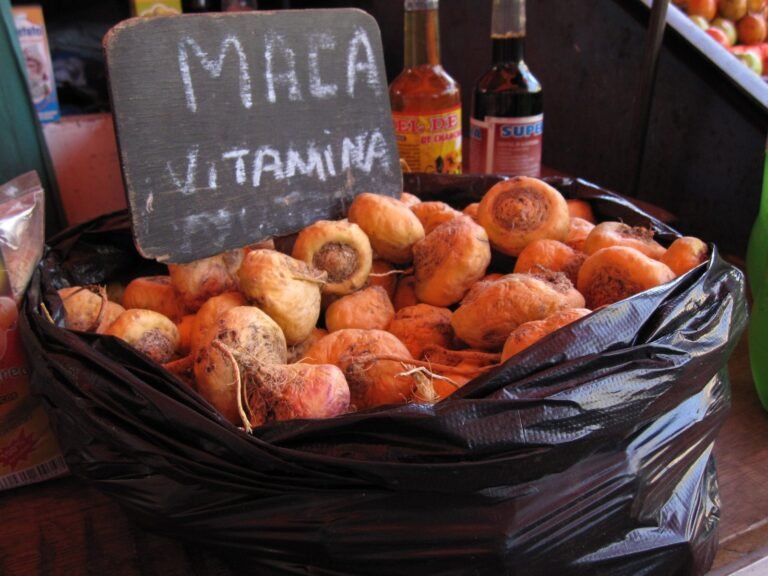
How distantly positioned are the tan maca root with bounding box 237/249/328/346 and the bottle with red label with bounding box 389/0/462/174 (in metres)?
0.66

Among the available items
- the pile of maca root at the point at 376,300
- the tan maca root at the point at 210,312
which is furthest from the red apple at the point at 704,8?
the tan maca root at the point at 210,312

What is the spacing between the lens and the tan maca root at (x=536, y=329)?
0.81 metres

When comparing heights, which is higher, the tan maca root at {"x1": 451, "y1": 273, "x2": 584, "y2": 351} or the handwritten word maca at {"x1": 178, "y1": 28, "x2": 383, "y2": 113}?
the handwritten word maca at {"x1": 178, "y1": 28, "x2": 383, "y2": 113}

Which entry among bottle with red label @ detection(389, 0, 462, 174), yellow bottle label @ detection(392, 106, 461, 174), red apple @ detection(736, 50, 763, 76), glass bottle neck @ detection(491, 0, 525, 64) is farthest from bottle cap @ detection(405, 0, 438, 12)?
red apple @ detection(736, 50, 763, 76)

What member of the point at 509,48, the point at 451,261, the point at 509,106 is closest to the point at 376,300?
the point at 451,261

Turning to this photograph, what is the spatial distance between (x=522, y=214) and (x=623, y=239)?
0.58ft

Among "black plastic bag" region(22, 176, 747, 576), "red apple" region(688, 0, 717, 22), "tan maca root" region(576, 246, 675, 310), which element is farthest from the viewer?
"red apple" region(688, 0, 717, 22)

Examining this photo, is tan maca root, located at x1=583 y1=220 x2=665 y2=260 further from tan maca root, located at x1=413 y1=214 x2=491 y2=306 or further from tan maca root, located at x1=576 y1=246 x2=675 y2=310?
tan maca root, located at x1=413 y1=214 x2=491 y2=306

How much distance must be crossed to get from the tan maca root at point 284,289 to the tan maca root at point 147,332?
14 centimetres

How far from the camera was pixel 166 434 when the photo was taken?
0.69m

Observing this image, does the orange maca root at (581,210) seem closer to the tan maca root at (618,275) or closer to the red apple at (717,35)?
the tan maca root at (618,275)

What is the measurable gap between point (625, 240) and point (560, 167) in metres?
1.34

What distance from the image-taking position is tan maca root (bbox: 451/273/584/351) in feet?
2.91

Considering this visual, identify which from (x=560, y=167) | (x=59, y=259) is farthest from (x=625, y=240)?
(x=560, y=167)
